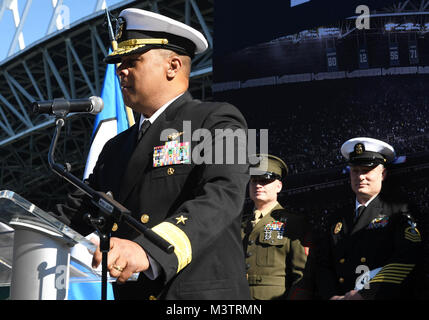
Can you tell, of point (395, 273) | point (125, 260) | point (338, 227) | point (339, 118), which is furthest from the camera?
point (339, 118)

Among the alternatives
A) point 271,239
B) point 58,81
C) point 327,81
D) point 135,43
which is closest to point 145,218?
point 135,43

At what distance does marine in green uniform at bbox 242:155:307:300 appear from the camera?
3.90 metres

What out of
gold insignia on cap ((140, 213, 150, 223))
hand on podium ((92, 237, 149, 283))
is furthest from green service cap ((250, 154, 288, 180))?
hand on podium ((92, 237, 149, 283))

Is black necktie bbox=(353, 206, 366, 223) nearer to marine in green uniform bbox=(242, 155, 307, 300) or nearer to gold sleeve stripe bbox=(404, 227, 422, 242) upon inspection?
gold sleeve stripe bbox=(404, 227, 422, 242)

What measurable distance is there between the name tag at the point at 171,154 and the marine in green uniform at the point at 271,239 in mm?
2062

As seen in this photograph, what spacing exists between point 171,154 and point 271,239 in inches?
85.3

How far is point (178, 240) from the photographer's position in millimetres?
1583

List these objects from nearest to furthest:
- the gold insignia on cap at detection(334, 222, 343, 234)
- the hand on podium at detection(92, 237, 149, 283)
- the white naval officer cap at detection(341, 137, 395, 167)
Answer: the hand on podium at detection(92, 237, 149, 283)
the white naval officer cap at detection(341, 137, 395, 167)
the gold insignia on cap at detection(334, 222, 343, 234)

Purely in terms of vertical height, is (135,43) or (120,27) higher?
(120,27)

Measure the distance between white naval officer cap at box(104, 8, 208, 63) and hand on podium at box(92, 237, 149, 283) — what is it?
34.7 inches

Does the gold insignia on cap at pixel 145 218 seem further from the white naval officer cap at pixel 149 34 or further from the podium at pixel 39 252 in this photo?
the white naval officer cap at pixel 149 34

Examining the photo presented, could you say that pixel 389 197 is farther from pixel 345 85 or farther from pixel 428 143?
pixel 345 85

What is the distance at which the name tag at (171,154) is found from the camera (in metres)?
1.98

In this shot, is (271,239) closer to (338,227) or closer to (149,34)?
(338,227)
